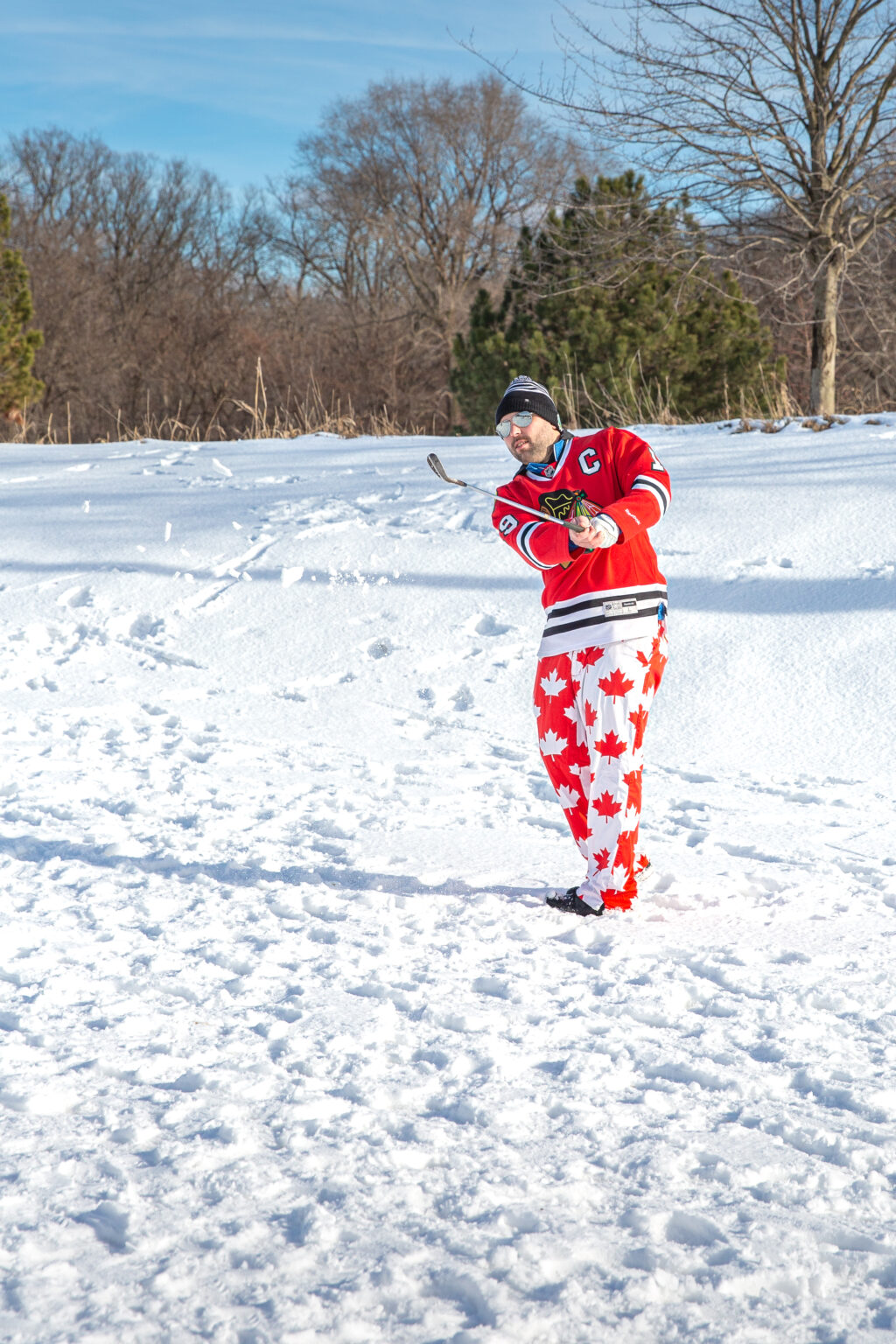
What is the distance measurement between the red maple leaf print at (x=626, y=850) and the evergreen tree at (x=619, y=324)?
28.4 feet

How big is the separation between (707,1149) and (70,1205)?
3.81 feet

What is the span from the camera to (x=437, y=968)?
2.86 metres

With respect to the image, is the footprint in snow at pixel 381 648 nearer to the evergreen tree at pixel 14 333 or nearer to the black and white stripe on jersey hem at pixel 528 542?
the black and white stripe on jersey hem at pixel 528 542

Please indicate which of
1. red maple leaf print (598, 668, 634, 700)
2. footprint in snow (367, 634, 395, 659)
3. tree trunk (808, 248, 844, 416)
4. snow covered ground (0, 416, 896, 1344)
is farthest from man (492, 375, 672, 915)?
tree trunk (808, 248, 844, 416)

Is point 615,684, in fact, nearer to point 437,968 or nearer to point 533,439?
point 533,439

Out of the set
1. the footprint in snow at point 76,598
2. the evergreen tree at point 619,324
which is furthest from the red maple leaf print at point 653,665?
the evergreen tree at point 619,324

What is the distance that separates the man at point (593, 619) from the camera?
3006 millimetres

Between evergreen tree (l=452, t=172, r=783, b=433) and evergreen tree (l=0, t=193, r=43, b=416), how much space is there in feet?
27.8

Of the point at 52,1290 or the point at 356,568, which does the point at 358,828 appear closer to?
the point at 52,1290

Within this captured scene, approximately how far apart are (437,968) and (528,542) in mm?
1209

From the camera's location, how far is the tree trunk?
1155 centimetres

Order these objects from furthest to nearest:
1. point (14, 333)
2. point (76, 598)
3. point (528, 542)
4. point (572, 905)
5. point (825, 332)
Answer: point (14, 333) → point (825, 332) → point (76, 598) → point (572, 905) → point (528, 542)

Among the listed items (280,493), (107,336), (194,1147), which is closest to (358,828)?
(194,1147)

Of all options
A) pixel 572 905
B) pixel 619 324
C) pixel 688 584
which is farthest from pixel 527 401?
pixel 619 324
